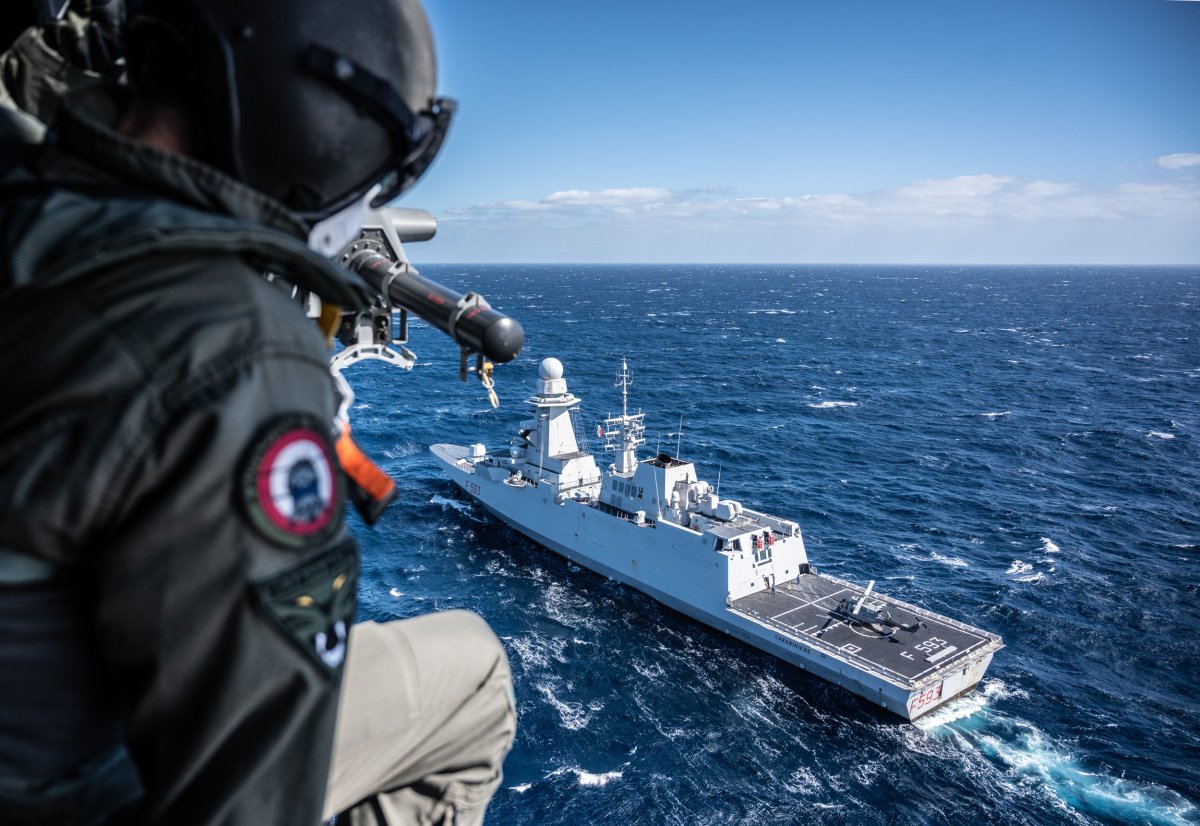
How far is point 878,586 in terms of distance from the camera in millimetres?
34750

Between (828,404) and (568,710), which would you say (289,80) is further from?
(828,404)

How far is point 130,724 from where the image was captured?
3.88ft

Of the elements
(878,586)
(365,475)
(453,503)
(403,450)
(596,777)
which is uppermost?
(365,475)

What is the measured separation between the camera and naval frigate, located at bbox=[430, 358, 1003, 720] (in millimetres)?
27453

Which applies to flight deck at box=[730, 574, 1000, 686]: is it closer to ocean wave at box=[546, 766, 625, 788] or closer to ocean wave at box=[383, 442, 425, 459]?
ocean wave at box=[546, 766, 625, 788]

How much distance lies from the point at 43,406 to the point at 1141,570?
4556 cm

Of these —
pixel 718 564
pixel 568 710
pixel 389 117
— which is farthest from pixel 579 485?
pixel 389 117

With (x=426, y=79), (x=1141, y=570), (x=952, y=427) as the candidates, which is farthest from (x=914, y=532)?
(x=426, y=79)

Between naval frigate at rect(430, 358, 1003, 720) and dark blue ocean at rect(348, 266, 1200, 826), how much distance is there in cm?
120

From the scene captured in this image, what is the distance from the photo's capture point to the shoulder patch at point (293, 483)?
123 centimetres

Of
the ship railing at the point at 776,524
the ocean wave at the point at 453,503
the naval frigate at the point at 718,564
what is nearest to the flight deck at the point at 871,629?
the naval frigate at the point at 718,564

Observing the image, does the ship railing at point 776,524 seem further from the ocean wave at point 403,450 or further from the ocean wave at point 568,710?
the ocean wave at point 403,450

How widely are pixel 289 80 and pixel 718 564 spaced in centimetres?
3091

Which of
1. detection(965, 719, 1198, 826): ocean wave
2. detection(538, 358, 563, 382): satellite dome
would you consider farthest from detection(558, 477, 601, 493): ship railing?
detection(965, 719, 1198, 826): ocean wave
